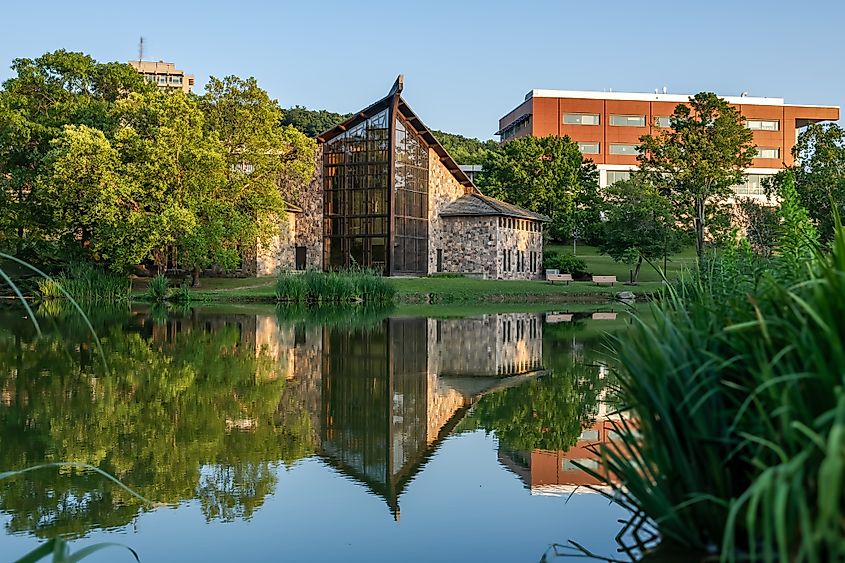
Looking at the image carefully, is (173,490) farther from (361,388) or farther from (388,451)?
(361,388)

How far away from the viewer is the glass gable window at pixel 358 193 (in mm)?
47594

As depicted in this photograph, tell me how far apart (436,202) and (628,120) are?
30915mm

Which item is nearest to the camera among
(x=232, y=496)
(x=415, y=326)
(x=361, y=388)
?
(x=232, y=496)

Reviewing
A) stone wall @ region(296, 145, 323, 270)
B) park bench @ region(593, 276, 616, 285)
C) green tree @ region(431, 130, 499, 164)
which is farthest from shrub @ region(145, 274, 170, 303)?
green tree @ region(431, 130, 499, 164)

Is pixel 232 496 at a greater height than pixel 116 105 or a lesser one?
lesser

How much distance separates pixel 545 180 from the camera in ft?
185

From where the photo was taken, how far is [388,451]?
27.3 feet

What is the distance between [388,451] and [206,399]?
345 centimetres

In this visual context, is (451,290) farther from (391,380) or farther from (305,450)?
(305,450)

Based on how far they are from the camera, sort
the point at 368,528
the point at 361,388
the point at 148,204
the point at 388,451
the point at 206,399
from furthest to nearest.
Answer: the point at 148,204 < the point at 361,388 < the point at 206,399 < the point at 388,451 < the point at 368,528

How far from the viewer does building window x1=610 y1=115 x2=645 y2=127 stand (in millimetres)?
75750

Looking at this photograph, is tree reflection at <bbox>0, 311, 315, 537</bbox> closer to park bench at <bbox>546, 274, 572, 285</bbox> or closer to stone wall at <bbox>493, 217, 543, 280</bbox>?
park bench at <bbox>546, 274, 572, 285</bbox>

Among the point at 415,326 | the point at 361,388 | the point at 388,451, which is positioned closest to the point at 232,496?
the point at 388,451

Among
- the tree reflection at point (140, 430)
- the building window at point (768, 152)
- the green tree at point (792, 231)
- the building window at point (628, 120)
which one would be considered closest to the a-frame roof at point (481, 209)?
the building window at point (628, 120)
